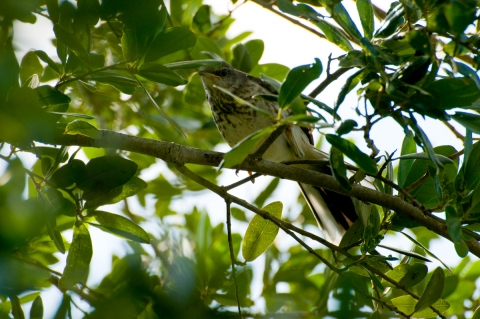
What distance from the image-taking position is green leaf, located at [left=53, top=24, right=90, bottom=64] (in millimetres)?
1978

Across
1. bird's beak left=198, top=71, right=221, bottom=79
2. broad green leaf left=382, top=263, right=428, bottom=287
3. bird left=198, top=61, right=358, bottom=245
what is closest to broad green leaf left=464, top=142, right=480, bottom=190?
broad green leaf left=382, top=263, right=428, bottom=287

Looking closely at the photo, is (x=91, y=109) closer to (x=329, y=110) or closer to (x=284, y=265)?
(x=284, y=265)

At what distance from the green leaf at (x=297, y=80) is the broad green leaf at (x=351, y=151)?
0.55ft

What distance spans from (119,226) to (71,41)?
0.78m

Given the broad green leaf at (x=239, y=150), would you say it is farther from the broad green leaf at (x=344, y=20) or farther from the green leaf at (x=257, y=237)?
the green leaf at (x=257, y=237)

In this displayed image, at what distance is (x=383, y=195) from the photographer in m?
2.43

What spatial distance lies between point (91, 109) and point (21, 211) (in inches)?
127

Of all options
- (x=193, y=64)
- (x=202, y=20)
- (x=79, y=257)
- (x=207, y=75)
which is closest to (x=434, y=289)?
(x=193, y=64)

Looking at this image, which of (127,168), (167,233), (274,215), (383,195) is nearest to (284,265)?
(274,215)

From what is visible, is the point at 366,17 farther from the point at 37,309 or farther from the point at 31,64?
the point at 31,64

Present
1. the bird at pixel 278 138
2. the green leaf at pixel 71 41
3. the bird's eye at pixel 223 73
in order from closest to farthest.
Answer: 1. the green leaf at pixel 71 41
2. the bird at pixel 278 138
3. the bird's eye at pixel 223 73

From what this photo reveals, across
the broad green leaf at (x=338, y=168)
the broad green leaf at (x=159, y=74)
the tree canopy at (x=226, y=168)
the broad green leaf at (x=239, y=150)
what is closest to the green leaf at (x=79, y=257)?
the tree canopy at (x=226, y=168)

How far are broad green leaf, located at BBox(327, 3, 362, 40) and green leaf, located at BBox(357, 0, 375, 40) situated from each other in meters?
0.07

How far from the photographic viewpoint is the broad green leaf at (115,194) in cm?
234
